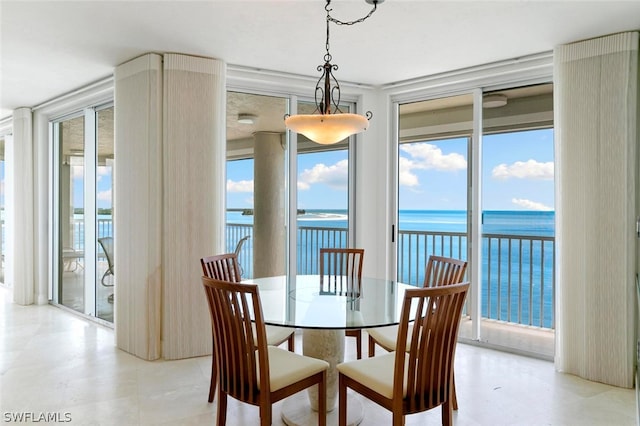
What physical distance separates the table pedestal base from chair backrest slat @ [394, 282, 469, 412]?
660mm

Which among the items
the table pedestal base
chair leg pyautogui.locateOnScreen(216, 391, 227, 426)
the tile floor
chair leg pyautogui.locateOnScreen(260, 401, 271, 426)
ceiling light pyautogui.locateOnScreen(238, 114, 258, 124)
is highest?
ceiling light pyautogui.locateOnScreen(238, 114, 258, 124)

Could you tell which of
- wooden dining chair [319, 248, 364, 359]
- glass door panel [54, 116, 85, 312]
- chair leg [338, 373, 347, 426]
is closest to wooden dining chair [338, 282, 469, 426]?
chair leg [338, 373, 347, 426]

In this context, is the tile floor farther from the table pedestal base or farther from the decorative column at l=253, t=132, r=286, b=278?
the decorative column at l=253, t=132, r=286, b=278

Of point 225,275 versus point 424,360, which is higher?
point 225,275

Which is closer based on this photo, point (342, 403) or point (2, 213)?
point (342, 403)

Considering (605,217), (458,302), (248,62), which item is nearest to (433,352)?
(458,302)

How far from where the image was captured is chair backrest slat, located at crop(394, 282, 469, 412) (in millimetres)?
1803

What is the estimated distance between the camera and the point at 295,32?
112 inches

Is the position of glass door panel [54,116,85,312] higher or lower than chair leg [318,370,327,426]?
higher

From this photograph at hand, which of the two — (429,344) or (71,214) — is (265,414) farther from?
(71,214)

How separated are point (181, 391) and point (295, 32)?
8.29 feet

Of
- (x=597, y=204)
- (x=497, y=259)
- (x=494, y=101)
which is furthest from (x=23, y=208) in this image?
(x=597, y=204)

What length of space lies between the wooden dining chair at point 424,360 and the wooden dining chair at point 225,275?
0.84 metres

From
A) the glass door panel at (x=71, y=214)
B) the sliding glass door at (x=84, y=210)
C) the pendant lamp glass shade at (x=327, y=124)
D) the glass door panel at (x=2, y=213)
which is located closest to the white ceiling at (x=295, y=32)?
the pendant lamp glass shade at (x=327, y=124)
